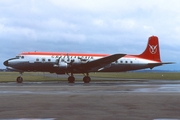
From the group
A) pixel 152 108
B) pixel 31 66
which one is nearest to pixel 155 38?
pixel 31 66

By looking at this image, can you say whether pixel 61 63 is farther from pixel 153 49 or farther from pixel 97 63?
pixel 153 49

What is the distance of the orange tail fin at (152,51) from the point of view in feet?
124

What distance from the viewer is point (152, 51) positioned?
126 feet

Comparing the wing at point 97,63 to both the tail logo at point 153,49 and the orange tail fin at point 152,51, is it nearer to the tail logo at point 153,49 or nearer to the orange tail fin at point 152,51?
the orange tail fin at point 152,51

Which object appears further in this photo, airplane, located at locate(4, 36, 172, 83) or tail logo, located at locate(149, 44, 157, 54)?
tail logo, located at locate(149, 44, 157, 54)

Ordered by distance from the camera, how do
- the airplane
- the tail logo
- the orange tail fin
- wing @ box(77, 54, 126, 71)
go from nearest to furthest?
wing @ box(77, 54, 126, 71) → the airplane → the orange tail fin → the tail logo

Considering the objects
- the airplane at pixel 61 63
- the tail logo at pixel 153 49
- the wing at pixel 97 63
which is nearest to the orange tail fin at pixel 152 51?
the tail logo at pixel 153 49

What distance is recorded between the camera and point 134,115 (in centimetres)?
984

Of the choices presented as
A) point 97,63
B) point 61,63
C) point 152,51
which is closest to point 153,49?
point 152,51

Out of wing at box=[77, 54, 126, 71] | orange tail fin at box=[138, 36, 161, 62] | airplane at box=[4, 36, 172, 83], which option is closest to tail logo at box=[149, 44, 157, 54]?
orange tail fin at box=[138, 36, 161, 62]

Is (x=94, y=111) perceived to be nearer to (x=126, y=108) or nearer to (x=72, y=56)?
(x=126, y=108)

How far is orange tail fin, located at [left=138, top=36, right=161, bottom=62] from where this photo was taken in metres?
37.9

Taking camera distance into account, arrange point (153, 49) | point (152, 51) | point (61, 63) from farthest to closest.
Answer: point (153, 49), point (152, 51), point (61, 63)

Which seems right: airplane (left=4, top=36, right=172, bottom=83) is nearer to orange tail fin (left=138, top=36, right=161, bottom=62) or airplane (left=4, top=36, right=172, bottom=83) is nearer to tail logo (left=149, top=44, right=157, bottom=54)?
orange tail fin (left=138, top=36, right=161, bottom=62)
